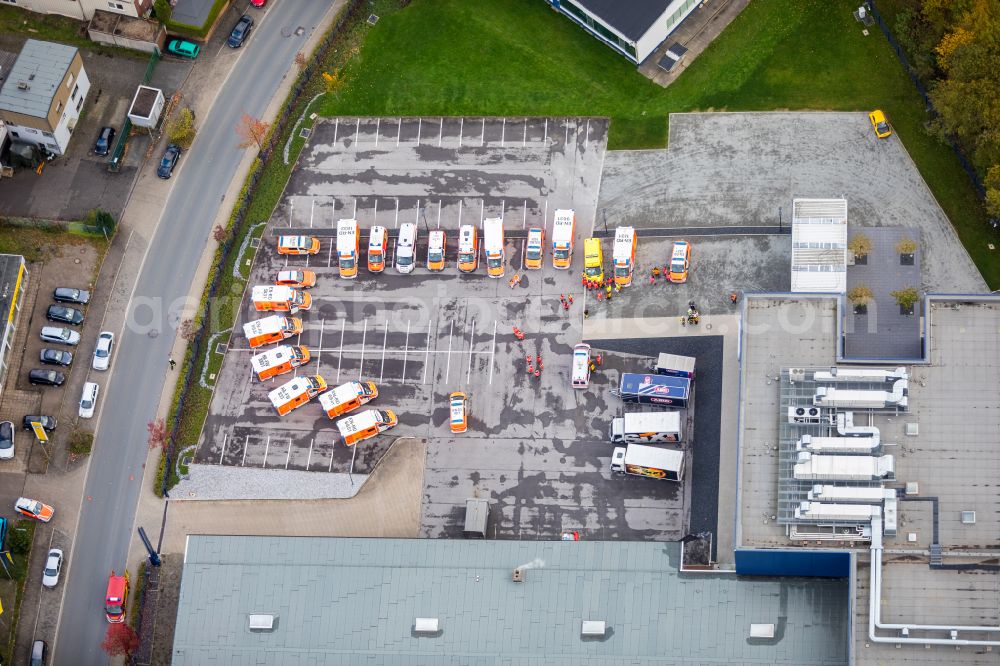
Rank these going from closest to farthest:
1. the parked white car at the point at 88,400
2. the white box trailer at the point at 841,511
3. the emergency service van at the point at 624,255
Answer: the white box trailer at the point at 841,511 → the emergency service van at the point at 624,255 → the parked white car at the point at 88,400

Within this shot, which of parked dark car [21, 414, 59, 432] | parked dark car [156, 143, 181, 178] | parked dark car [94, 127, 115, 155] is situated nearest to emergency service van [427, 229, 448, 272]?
parked dark car [156, 143, 181, 178]

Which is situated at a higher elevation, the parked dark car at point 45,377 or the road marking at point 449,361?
the road marking at point 449,361

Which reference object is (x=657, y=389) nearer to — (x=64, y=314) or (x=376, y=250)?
(x=376, y=250)

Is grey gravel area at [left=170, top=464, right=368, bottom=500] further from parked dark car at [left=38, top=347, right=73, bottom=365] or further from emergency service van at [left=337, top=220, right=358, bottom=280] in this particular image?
emergency service van at [left=337, top=220, right=358, bottom=280]

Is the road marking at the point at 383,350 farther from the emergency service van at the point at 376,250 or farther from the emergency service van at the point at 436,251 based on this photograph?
the emergency service van at the point at 436,251

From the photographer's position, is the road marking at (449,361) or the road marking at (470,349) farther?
the road marking at (449,361)

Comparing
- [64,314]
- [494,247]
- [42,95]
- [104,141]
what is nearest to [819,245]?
[494,247]

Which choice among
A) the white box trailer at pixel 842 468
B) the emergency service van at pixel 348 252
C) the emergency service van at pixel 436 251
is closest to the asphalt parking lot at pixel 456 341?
the emergency service van at pixel 436 251
